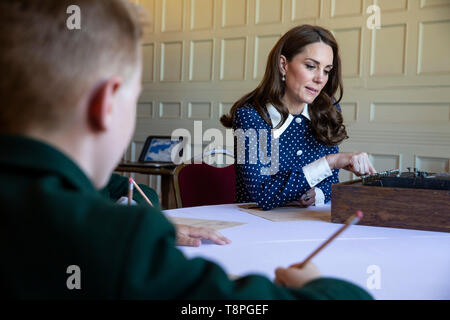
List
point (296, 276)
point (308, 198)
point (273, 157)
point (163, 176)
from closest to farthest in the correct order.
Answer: point (296, 276), point (308, 198), point (273, 157), point (163, 176)

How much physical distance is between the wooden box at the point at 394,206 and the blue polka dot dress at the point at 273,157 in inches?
13.9

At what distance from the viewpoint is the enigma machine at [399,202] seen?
1564 mm

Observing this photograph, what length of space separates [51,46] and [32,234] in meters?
0.21

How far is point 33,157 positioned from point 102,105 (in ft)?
0.34

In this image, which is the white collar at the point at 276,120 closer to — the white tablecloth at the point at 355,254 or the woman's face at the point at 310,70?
the woman's face at the point at 310,70

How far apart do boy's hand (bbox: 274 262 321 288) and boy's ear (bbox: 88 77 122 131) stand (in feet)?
1.25

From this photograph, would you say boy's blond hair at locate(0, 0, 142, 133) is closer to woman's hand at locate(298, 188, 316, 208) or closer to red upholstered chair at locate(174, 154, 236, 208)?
woman's hand at locate(298, 188, 316, 208)

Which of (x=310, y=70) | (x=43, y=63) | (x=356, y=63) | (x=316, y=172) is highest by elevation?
(x=356, y=63)

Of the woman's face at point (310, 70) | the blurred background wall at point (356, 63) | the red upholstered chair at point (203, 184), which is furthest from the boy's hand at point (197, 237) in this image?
the blurred background wall at point (356, 63)

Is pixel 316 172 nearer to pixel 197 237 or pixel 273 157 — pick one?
pixel 273 157

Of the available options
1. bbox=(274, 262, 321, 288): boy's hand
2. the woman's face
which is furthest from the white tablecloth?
the woman's face

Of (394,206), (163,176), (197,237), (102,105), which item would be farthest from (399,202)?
(163,176)

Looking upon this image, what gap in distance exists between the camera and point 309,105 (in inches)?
102

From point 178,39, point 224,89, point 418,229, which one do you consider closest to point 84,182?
point 418,229
